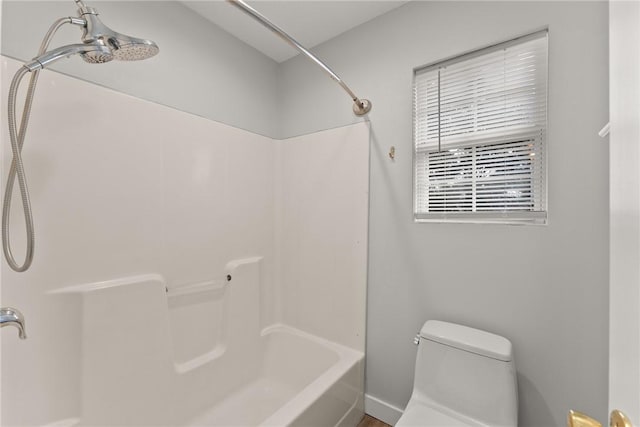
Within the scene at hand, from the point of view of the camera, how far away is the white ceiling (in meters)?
1.62

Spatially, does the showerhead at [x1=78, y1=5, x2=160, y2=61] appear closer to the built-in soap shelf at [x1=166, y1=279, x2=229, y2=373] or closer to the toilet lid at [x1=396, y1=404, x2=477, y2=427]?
the built-in soap shelf at [x1=166, y1=279, x2=229, y2=373]

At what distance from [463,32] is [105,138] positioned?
6.26 feet

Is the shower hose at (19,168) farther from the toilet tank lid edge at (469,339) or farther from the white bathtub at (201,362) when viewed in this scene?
the toilet tank lid edge at (469,339)

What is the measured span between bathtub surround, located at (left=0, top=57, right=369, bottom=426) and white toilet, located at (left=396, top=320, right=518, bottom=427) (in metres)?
0.45

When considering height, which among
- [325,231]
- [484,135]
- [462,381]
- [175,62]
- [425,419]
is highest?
[175,62]

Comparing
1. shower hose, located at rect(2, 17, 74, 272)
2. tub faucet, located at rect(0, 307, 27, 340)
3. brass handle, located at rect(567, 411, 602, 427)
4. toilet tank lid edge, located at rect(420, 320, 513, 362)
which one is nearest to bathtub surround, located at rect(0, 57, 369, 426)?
shower hose, located at rect(2, 17, 74, 272)

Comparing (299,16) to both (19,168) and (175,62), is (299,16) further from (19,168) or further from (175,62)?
(19,168)

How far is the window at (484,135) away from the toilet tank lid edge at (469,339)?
56 centimetres

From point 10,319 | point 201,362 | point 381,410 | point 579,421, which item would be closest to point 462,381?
point 381,410

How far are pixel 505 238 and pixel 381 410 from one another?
1270mm

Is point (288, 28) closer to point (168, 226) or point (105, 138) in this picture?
point (105, 138)

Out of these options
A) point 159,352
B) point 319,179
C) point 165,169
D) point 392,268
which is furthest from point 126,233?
point 392,268

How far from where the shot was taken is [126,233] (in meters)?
1.36

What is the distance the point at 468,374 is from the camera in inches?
48.1
